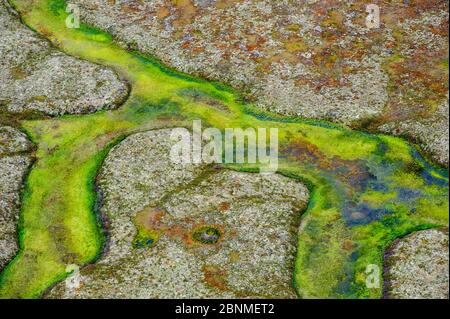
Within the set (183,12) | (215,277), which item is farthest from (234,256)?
(183,12)

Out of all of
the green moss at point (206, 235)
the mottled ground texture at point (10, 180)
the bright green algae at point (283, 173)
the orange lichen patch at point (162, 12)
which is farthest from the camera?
the orange lichen patch at point (162, 12)

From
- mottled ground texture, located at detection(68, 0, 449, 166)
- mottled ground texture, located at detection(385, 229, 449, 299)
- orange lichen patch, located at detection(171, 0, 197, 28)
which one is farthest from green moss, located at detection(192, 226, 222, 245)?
orange lichen patch, located at detection(171, 0, 197, 28)

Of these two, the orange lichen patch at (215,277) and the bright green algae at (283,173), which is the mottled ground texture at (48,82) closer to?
the bright green algae at (283,173)

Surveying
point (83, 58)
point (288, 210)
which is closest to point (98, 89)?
point (83, 58)

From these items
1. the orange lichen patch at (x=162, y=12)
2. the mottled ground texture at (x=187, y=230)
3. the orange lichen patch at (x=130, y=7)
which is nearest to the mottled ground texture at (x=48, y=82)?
the mottled ground texture at (x=187, y=230)

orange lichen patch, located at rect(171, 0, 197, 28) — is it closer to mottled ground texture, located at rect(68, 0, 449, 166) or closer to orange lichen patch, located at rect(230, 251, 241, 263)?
mottled ground texture, located at rect(68, 0, 449, 166)

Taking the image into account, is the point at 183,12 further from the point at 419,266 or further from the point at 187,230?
the point at 419,266
